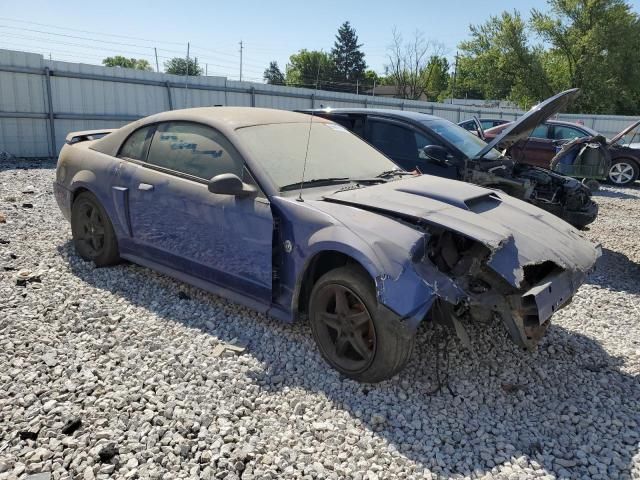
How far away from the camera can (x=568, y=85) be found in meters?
35.2

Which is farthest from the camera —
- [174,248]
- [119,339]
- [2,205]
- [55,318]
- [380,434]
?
[2,205]

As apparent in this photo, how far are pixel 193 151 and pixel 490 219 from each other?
2.32 meters

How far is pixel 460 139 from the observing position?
6488 millimetres

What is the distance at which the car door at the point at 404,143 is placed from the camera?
625cm

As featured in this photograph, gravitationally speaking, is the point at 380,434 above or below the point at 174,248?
below

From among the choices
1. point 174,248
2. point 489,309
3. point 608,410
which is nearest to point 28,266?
point 174,248

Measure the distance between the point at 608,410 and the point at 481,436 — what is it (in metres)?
0.87

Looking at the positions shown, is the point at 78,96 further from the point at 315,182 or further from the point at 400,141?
the point at 315,182

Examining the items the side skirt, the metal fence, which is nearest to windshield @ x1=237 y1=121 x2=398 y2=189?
the side skirt

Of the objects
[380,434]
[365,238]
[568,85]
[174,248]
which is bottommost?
[380,434]

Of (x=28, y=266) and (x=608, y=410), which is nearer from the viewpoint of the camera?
(x=608, y=410)

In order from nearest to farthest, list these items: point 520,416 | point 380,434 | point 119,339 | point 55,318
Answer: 1. point 380,434
2. point 520,416
3. point 119,339
4. point 55,318

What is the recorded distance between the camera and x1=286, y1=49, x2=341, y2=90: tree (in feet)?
226

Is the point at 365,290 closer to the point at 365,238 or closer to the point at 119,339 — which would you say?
the point at 365,238
